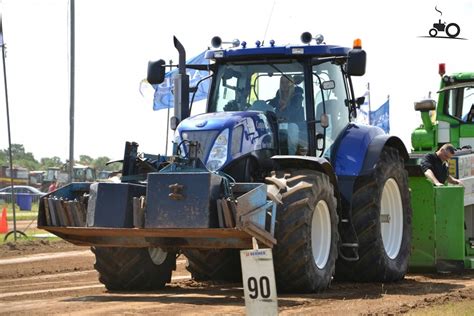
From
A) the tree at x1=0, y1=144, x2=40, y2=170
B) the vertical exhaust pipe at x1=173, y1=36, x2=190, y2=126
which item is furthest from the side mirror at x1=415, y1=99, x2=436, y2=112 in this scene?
the tree at x1=0, y1=144, x2=40, y2=170

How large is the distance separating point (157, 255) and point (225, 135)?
1760mm

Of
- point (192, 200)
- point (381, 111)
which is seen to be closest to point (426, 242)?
point (192, 200)

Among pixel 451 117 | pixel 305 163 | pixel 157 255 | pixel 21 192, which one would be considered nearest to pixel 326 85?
pixel 305 163

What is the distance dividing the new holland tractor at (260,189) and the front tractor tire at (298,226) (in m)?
0.01

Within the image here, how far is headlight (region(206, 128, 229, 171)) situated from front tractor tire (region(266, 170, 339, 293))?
64 cm

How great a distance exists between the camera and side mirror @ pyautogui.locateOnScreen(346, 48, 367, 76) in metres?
12.3

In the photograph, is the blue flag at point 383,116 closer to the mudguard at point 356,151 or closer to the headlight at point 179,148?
the mudguard at point 356,151

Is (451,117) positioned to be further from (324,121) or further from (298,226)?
(298,226)

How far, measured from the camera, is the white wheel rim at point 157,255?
12.4m

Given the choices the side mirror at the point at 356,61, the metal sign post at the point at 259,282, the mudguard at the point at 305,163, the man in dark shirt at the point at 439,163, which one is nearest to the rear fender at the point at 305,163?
the mudguard at the point at 305,163

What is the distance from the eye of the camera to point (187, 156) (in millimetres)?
11594

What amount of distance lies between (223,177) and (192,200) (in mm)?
427

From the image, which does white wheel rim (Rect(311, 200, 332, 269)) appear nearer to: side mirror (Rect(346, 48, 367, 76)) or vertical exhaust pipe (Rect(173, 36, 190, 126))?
side mirror (Rect(346, 48, 367, 76))

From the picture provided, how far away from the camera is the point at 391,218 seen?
13875mm
